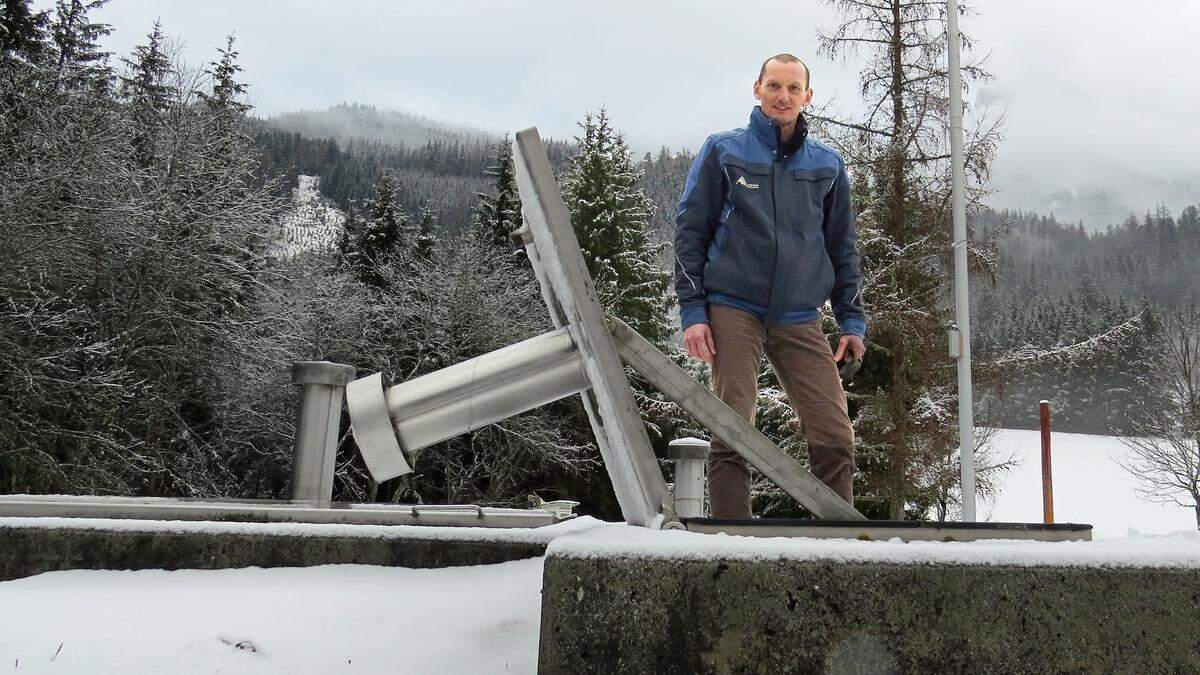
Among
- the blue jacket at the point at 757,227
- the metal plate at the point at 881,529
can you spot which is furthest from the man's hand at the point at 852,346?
the metal plate at the point at 881,529

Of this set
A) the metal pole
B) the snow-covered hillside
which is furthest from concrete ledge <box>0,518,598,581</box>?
the snow-covered hillside

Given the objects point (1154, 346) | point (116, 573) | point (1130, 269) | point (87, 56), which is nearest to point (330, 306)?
point (87, 56)

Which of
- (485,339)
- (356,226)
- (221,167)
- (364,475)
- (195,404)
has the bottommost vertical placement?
(364,475)

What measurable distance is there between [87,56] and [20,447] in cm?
1864

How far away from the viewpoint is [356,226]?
125 feet

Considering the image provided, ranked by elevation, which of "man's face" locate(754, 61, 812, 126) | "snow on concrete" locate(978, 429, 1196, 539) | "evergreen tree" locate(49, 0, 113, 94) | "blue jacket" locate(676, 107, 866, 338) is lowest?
"snow on concrete" locate(978, 429, 1196, 539)

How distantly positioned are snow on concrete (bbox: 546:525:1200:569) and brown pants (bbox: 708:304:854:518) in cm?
133

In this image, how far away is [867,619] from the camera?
1.38 metres

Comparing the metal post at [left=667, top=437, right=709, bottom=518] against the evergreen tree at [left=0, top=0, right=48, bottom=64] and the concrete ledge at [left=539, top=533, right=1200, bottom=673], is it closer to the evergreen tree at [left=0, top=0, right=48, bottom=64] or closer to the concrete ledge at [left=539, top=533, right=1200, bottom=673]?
the concrete ledge at [left=539, top=533, right=1200, bottom=673]

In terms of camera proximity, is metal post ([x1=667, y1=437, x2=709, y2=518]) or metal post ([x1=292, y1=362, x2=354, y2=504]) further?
metal post ([x1=667, y1=437, x2=709, y2=518])

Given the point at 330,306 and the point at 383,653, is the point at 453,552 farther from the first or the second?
the point at 330,306

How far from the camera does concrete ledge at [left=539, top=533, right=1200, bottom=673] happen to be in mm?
1364

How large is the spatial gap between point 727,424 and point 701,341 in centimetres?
67

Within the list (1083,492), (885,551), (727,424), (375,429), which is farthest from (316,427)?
(1083,492)
